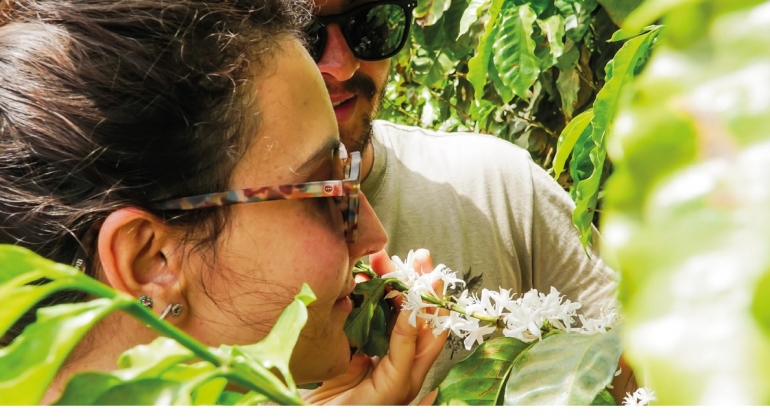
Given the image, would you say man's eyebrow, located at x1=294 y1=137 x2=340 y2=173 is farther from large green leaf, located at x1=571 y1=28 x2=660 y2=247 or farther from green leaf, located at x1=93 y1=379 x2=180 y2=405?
green leaf, located at x1=93 y1=379 x2=180 y2=405

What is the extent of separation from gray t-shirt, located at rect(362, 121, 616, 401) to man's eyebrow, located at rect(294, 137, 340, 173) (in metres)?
0.63

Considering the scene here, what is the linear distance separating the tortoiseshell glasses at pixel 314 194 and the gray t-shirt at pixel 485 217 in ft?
1.95

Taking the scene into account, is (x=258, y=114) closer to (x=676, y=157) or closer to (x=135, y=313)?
(x=135, y=313)

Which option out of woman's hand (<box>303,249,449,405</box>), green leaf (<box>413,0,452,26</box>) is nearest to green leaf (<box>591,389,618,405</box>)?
woman's hand (<box>303,249,449,405</box>)

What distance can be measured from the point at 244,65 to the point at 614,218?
0.74 m

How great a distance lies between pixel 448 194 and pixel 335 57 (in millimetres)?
408

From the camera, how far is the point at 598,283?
1.52m

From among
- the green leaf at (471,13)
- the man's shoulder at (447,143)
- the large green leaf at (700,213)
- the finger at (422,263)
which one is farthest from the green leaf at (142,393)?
the green leaf at (471,13)

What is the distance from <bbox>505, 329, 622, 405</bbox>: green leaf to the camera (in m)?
0.57

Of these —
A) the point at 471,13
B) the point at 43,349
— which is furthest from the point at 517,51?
the point at 43,349

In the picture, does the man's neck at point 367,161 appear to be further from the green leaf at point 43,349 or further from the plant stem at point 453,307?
the green leaf at point 43,349

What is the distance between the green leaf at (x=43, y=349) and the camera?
25 centimetres

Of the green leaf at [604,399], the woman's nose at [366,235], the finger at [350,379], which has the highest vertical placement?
the green leaf at [604,399]

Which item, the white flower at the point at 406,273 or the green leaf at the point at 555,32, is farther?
the green leaf at the point at 555,32
